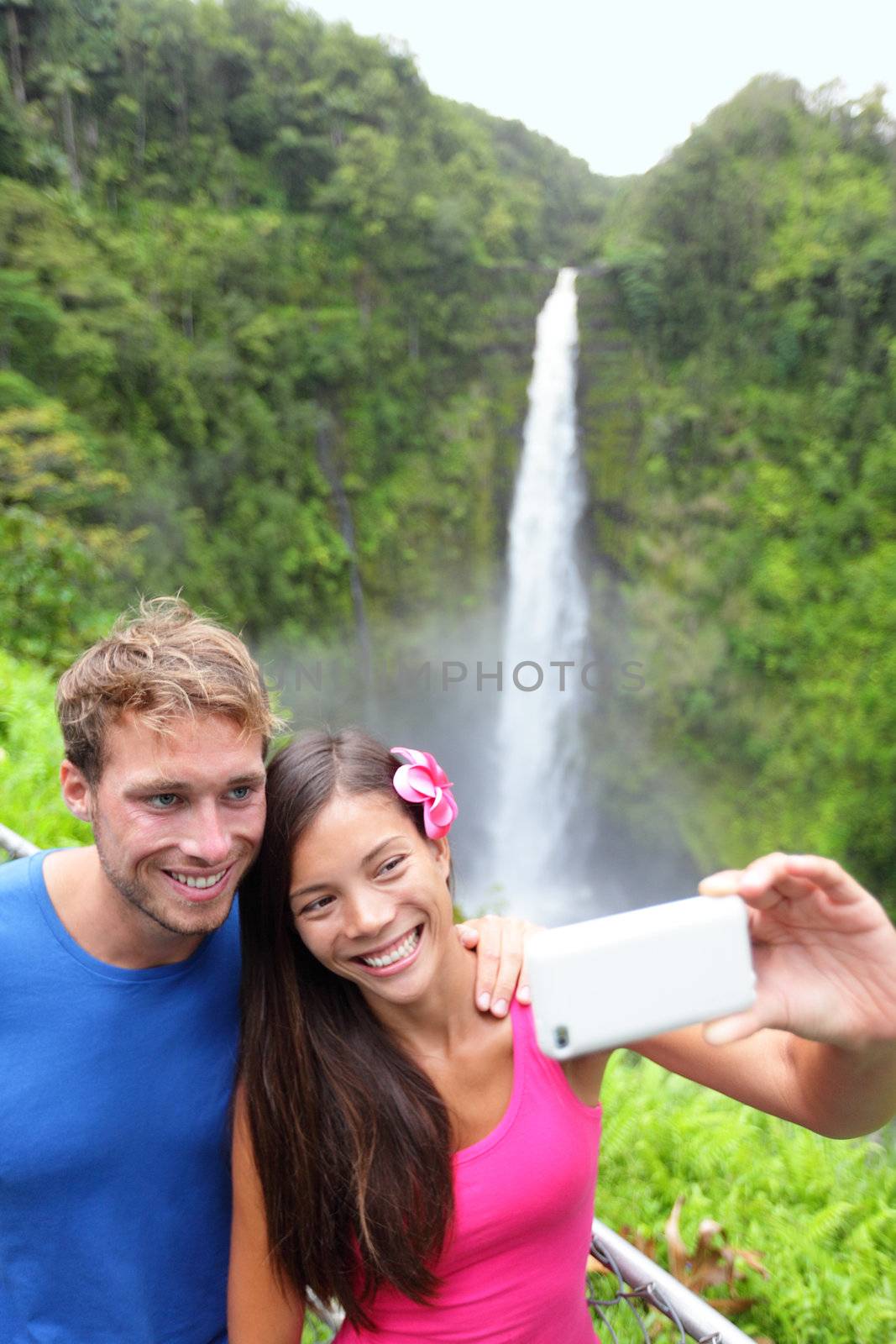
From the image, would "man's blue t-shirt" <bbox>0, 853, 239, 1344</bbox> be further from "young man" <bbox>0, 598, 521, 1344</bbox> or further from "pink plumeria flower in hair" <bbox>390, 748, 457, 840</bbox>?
"pink plumeria flower in hair" <bbox>390, 748, 457, 840</bbox>

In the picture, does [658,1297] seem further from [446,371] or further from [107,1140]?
[446,371]

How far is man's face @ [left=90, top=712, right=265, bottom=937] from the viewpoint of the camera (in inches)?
49.2

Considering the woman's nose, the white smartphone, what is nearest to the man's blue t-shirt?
the woman's nose

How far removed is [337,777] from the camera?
1.24m

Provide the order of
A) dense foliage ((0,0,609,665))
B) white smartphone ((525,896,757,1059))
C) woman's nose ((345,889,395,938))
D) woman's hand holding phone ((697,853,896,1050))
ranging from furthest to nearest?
dense foliage ((0,0,609,665)) < woman's nose ((345,889,395,938)) < woman's hand holding phone ((697,853,896,1050)) < white smartphone ((525,896,757,1059))

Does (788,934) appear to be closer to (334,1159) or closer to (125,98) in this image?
(334,1159)

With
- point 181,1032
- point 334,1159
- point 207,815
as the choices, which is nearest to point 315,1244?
point 334,1159

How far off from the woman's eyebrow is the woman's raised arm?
0.29 meters

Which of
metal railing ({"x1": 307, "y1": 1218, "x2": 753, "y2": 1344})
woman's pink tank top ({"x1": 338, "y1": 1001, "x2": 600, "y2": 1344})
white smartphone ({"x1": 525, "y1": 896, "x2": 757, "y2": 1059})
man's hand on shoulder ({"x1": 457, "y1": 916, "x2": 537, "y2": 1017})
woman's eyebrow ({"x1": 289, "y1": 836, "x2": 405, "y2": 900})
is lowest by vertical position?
metal railing ({"x1": 307, "y1": 1218, "x2": 753, "y2": 1344})

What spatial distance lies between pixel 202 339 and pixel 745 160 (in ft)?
37.4

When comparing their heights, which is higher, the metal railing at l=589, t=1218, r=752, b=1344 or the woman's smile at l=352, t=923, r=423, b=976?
the woman's smile at l=352, t=923, r=423, b=976

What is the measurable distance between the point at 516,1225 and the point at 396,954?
394mm

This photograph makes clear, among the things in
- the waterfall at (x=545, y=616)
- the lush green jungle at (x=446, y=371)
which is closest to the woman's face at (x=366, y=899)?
Answer: the lush green jungle at (x=446, y=371)

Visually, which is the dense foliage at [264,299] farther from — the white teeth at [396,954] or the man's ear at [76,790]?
the white teeth at [396,954]
